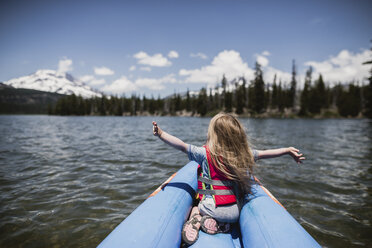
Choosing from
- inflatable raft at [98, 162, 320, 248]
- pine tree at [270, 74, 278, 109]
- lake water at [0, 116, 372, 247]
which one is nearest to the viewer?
inflatable raft at [98, 162, 320, 248]

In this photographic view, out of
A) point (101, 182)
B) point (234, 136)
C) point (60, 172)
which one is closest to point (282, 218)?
point (234, 136)

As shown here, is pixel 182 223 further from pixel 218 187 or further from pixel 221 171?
pixel 221 171

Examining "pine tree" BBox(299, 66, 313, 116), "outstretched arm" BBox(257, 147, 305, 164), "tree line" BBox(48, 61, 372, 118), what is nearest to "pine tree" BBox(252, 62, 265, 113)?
"tree line" BBox(48, 61, 372, 118)

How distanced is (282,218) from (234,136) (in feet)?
3.62

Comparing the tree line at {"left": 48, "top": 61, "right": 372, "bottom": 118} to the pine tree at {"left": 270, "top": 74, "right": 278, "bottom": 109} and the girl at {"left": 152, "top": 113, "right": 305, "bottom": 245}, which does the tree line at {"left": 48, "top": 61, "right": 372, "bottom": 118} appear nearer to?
the pine tree at {"left": 270, "top": 74, "right": 278, "bottom": 109}

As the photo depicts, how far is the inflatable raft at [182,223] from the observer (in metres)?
1.90

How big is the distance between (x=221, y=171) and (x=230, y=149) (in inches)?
12.3

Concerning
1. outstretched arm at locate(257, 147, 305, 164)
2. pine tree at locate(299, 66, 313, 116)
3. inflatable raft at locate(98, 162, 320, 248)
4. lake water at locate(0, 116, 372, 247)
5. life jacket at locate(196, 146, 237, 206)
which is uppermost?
pine tree at locate(299, 66, 313, 116)

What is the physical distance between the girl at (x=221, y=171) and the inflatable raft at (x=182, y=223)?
0.53ft

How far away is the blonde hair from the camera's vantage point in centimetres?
246

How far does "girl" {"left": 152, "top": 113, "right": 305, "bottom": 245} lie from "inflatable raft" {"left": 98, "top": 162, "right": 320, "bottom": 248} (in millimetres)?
161

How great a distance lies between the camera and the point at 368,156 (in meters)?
10.0

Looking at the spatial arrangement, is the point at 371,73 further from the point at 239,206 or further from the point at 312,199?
the point at 239,206

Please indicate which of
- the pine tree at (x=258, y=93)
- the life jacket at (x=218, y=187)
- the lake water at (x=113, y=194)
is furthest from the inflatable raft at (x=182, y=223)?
the pine tree at (x=258, y=93)
